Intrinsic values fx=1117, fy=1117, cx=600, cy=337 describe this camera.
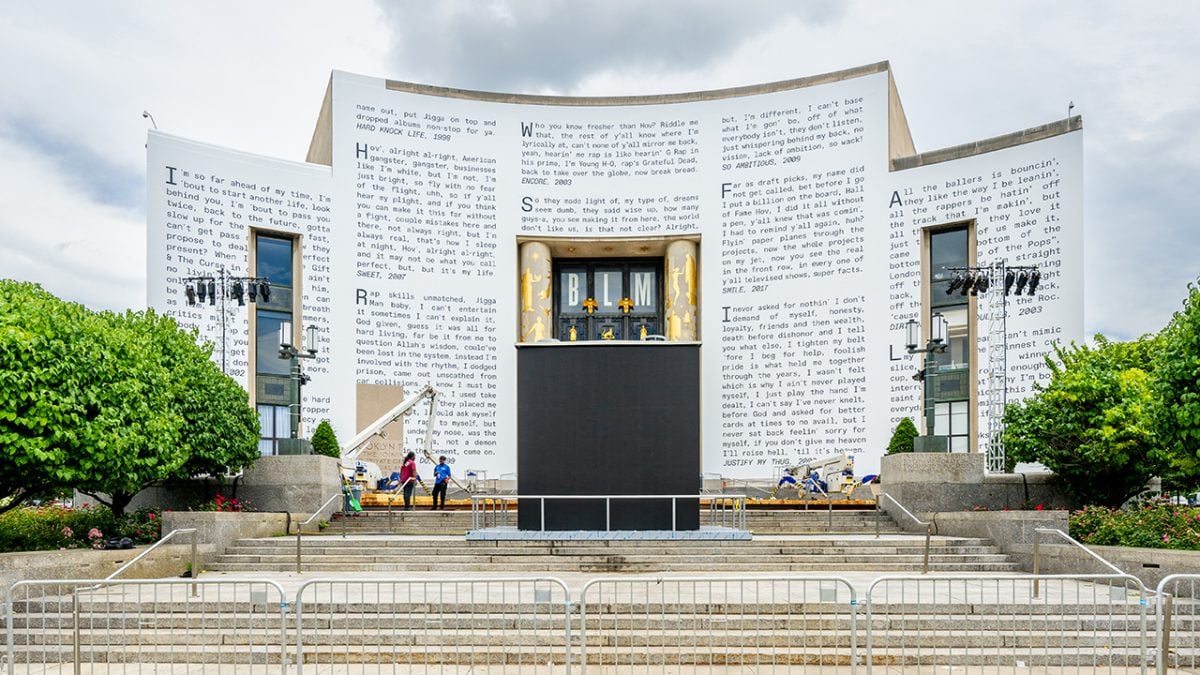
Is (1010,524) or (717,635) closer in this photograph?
(717,635)

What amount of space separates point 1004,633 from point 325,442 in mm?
16987

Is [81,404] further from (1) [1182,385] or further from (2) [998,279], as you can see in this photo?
(2) [998,279]

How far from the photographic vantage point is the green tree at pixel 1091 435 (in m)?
19.1

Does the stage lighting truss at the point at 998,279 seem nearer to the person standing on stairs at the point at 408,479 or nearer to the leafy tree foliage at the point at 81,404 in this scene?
the person standing on stairs at the point at 408,479

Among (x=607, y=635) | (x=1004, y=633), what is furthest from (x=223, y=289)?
(x=1004, y=633)

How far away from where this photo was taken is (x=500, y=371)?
3042cm

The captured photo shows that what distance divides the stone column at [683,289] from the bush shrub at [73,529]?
15.3 metres

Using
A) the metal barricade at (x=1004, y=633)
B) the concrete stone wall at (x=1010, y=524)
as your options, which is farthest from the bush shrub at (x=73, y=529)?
the concrete stone wall at (x=1010, y=524)

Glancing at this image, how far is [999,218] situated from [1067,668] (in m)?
18.4

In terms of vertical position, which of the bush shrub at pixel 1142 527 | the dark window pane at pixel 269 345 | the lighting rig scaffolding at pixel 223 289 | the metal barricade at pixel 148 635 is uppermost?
the lighting rig scaffolding at pixel 223 289

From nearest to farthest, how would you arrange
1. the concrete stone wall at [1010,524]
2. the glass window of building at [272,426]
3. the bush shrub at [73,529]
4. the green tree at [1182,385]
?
the green tree at [1182,385], the concrete stone wall at [1010,524], the bush shrub at [73,529], the glass window of building at [272,426]

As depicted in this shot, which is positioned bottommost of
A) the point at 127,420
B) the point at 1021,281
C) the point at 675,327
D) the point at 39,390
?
the point at 127,420

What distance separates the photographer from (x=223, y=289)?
2531cm

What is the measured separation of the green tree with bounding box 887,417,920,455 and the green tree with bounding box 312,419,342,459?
12266 millimetres
